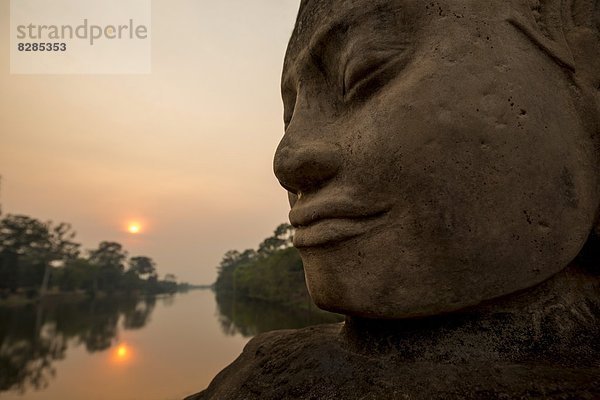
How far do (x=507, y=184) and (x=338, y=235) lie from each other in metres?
0.61

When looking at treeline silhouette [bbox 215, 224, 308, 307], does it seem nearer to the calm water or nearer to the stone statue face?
the calm water

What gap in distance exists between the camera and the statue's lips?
1.35 metres

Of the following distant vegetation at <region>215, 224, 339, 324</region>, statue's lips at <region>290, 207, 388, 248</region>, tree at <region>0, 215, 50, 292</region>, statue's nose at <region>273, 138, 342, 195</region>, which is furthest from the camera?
tree at <region>0, 215, 50, 292</region>

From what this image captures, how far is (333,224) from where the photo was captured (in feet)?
4.62

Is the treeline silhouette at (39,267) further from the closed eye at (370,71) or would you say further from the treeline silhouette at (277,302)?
the closed eye at (370,71)

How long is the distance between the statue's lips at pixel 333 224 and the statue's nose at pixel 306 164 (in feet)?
0.41

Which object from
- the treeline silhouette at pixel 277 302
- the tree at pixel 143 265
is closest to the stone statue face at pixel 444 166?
the treeline silhouette at pixel 277 302

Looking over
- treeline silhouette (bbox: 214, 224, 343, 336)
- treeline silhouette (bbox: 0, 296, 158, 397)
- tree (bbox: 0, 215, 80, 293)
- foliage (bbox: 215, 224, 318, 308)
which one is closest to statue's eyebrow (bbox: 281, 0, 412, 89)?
treeline silhouette (bbox: 0, 296, 158, 397)

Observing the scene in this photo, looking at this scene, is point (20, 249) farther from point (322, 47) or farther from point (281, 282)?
point (322, 47)

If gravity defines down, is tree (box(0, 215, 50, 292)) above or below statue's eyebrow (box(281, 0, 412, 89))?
above

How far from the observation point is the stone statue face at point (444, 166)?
1.25 metres

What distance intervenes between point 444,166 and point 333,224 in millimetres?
450

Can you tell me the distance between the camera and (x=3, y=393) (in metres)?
7.69

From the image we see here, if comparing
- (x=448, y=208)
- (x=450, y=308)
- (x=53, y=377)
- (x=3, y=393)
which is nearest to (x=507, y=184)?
(x=448, y=208)
